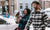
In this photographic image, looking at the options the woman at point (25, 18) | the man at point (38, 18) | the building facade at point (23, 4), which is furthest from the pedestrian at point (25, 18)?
the building facade at point (23, 4)

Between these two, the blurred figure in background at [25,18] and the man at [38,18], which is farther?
the blurred figure in background at [25,18]

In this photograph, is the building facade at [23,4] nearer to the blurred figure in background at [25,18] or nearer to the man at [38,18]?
the blurred figure in background at [25,18]

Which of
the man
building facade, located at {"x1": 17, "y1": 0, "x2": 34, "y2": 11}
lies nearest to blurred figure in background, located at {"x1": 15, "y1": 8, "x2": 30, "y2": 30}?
the man

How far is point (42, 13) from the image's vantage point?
5.85 metres

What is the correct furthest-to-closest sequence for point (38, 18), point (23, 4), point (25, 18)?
point (23, 4), point (25, 18), point (38, 18)

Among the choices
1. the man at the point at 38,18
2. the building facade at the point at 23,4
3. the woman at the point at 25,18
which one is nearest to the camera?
the man at the point at 38,18

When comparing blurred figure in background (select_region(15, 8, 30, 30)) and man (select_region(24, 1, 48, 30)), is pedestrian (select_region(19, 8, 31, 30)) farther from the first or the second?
man (select_region(24, 1, 48, 30))

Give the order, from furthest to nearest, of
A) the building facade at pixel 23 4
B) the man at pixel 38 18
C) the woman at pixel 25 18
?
the building facade at pixel 23 4 < the woman at pixel 25 18 < the man at pixel 38 18

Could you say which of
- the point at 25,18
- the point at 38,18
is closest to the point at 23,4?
the point at 25,18

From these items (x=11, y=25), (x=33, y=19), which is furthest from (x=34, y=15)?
(x=11, y=25)

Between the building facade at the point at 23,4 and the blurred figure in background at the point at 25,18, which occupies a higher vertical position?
the blurred figure in background at the point at 25,18

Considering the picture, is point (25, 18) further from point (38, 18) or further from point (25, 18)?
point (38, 18)

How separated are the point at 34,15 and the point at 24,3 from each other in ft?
142

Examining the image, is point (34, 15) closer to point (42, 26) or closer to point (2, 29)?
point (42, 26)
